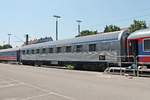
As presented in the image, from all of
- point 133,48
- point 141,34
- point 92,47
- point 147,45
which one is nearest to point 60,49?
point 92,47

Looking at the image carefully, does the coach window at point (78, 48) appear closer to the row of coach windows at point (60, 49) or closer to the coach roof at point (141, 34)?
the row of coach windows at point (60, 49)

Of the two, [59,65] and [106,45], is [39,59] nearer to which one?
[59,65]

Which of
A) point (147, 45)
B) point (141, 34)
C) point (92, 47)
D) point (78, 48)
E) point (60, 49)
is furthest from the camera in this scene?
point (60, 49)

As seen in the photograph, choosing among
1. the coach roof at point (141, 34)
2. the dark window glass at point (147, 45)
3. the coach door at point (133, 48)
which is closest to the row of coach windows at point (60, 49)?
the coach door at point (133, 48)

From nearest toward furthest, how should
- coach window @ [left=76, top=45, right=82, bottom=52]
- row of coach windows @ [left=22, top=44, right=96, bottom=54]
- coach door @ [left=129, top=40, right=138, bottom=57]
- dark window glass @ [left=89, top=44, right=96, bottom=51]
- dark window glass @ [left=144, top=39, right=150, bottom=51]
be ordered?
1. dark window glass @ [left=144, top=39, right=150, bottom=51]
2. coach door @ [left=129, top=40, right=138, bottom=57]
3. dark window glass @ [left=89, top=44, right=96, bottom=51]
4. row of coach windows @ [left=22, top=44, right=96, bottom=54]
5. coach window @ [left=76, top=45, right=82, bottom=52]

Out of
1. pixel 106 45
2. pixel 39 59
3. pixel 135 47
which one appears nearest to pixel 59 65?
pixel 39 59

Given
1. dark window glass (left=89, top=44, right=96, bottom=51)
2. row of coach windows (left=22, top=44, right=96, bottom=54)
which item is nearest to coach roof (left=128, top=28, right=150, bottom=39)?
dark window glass (left=89, top=44, right=96, bottom=51)

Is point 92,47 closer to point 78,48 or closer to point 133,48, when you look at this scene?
point 78,48

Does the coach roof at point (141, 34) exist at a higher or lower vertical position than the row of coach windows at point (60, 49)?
higher

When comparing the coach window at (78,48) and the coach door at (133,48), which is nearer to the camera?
the coach door at (133,48)

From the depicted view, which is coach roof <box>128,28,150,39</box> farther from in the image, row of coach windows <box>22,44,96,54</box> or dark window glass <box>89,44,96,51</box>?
row of coach windows <box>22,44,96,54</box>

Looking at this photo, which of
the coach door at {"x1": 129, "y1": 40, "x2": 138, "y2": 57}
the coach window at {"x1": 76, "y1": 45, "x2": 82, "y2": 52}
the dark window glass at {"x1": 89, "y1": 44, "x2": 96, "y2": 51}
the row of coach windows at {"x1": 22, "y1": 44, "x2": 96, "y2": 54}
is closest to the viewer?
the coach door at {"x1": 129, "y1": 40, "x2": 138, "y2": 57}

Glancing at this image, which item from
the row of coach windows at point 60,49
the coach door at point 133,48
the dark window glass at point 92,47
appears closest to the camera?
the coach door at point 133,48

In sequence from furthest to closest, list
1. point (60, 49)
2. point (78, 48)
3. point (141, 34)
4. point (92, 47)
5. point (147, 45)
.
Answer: point (60, 49)
point (78, 48)
point (92, 47)
point (141, 34)
point (147, 45)
